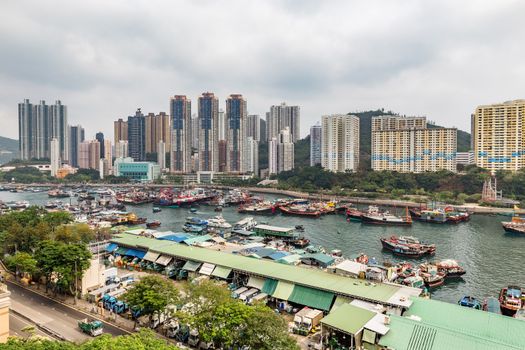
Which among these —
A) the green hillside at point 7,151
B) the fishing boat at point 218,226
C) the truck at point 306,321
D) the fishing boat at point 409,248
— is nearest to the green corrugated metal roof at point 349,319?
the truck at point 306,321

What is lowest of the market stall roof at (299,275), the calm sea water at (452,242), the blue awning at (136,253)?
the calm sea water at (452,242)

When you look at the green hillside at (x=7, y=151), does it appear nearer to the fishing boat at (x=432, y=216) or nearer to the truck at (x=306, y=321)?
the fishing boat at (x=432, y=216)

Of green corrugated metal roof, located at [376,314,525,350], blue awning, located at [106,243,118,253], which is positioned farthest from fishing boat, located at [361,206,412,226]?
green corrugated metal roof, located at [376,314,525,350]

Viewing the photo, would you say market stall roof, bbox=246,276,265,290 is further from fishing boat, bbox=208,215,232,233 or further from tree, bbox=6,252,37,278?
fishing boat, bbox=208,215,232,233

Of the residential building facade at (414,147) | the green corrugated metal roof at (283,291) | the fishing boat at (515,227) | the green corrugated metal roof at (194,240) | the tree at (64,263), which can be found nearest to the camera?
the green corrugated metal roof at (283,291)

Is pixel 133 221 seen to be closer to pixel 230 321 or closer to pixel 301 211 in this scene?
pixel 301 211
